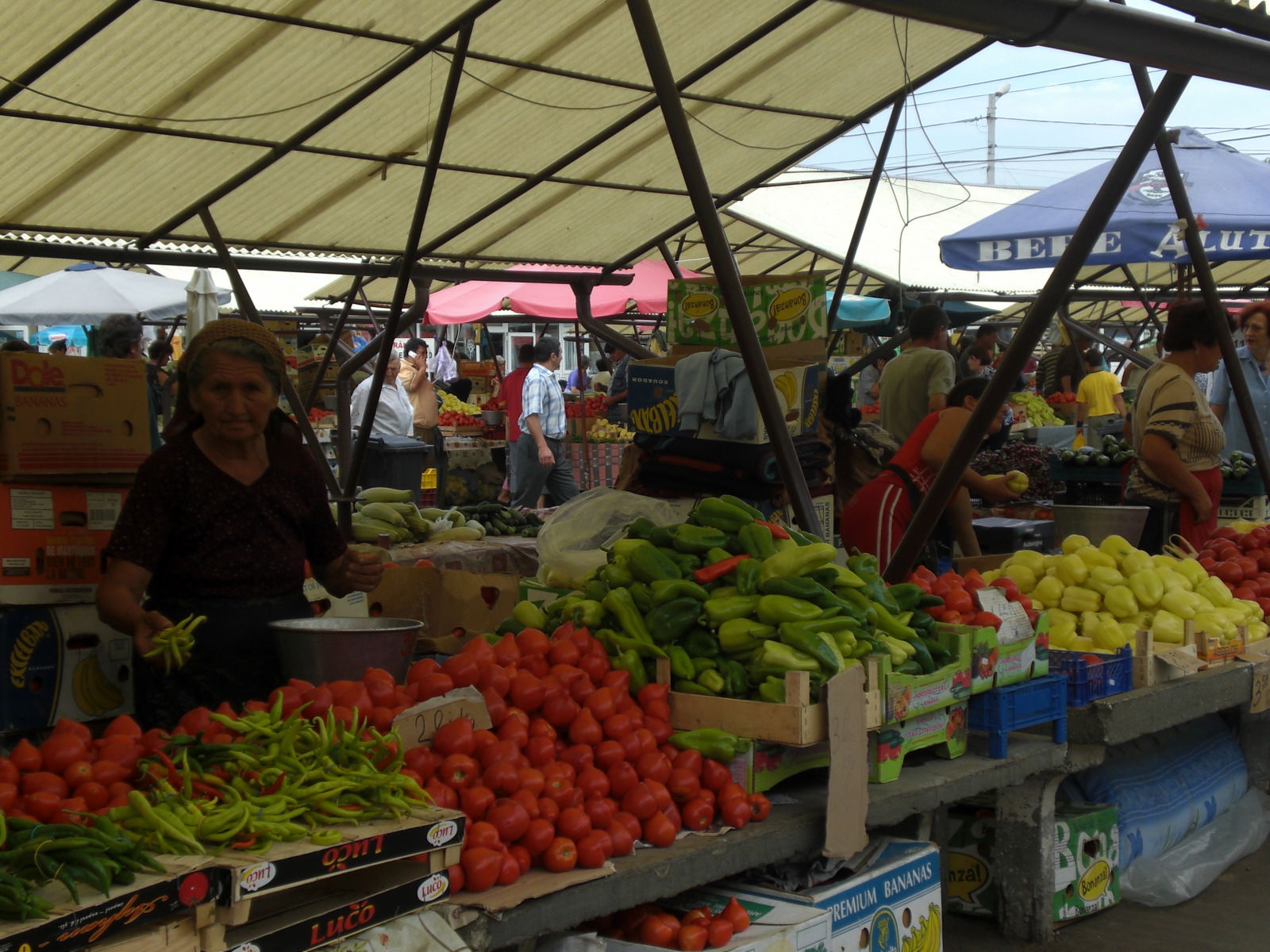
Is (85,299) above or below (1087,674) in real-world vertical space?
above

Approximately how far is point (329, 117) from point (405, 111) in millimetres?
448

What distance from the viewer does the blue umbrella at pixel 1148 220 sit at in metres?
7.88

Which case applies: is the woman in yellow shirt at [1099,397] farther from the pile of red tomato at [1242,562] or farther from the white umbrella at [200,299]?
the white umbrella at [200,299]

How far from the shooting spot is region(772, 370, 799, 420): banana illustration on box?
5.54 m

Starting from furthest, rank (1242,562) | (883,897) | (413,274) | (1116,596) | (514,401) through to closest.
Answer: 1. (514,401)
2. (413,274)
3. (1242,562)
4. (1116,596)
5. (883,897)

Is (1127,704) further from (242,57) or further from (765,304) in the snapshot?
(242,57)

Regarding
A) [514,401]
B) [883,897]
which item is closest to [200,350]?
[883,897]

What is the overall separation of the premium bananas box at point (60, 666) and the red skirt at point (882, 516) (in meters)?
3.25

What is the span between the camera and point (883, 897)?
10.8 feet

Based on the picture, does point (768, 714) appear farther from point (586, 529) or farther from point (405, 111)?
point (405, 111)

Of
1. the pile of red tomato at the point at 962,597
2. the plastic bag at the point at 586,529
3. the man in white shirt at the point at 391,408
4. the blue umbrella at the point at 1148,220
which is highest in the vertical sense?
the blue umbrella at the point at 1148,220

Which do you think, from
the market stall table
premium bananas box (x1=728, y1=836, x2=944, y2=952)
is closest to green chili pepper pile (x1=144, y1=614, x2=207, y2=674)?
the market stall table

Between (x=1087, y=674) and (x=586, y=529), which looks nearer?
(x=1087, y=674)

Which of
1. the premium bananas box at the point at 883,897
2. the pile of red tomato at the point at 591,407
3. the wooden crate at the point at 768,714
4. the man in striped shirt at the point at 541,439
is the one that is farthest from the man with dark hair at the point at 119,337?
the pile of red tomato at the point at 591,407
